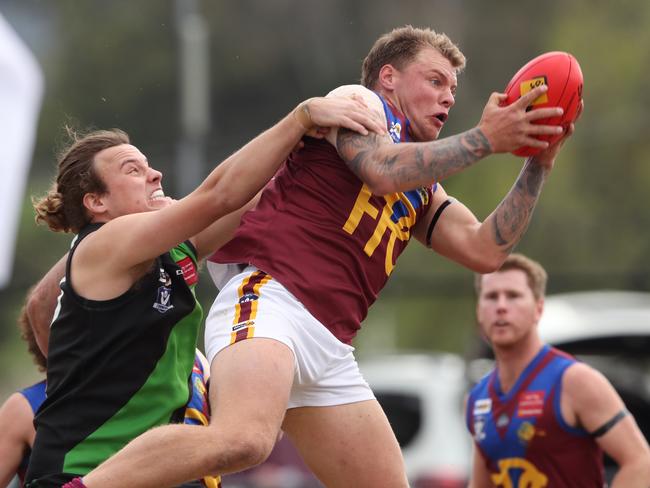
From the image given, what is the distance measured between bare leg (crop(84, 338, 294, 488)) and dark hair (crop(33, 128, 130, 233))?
0.97 meters

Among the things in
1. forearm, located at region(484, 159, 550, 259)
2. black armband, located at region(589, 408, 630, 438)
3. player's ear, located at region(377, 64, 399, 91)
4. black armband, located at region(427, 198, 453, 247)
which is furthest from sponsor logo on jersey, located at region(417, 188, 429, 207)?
black armband, located at region(589, 408, 630, 438)

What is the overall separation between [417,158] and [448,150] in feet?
0.44

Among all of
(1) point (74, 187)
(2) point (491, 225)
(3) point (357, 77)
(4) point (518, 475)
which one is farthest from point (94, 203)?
(3) point (357, 77)

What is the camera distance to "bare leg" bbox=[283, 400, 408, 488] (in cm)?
551

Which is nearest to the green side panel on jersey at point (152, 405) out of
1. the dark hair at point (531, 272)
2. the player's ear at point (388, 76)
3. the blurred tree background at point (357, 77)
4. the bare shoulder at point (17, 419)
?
the bare shoulder at point (17, 419)

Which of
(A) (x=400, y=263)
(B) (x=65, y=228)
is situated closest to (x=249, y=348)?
(B) (x=65, y=228)

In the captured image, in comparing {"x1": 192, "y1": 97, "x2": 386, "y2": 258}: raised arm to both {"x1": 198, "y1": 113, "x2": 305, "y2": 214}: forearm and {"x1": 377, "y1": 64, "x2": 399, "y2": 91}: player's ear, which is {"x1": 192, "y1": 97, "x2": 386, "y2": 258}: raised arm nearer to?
{"x1": 198, "y1": 113, "x2": 305, "y2": 214}: forearm

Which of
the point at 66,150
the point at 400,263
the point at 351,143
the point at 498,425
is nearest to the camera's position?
the point at 351,143

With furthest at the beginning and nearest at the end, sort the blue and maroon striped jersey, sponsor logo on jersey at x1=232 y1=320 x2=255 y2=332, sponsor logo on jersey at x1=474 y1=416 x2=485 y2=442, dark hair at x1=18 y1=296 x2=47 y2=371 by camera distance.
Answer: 1. sponsor logo on jersey at x1=474 y1=416 x2=485 y2=442
2. the blue and maroon striped jersey
3. dark hair at x1=18 y1=296 x2=47 y2=371
4. sponsor logo on jersey at x1=232 y1=320 x2=255 y2=332

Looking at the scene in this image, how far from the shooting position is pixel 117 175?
18.0 feet

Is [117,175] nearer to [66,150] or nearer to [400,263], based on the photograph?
[66,150]

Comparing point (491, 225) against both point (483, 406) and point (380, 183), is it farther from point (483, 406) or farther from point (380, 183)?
point (483, 406)

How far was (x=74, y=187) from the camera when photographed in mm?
5512

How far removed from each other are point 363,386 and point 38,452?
55.8 inches
